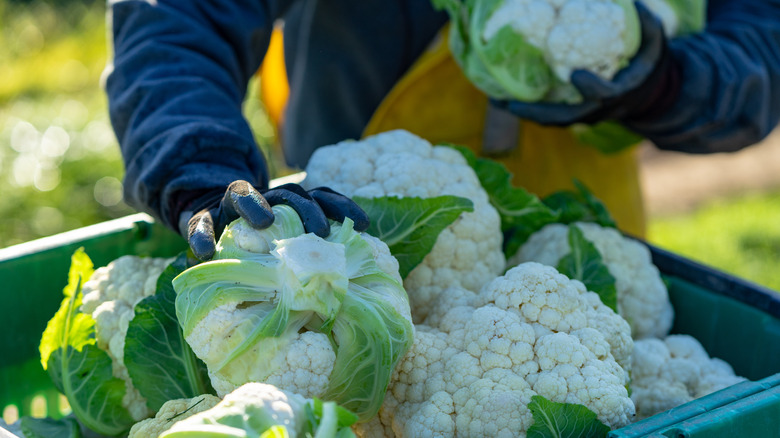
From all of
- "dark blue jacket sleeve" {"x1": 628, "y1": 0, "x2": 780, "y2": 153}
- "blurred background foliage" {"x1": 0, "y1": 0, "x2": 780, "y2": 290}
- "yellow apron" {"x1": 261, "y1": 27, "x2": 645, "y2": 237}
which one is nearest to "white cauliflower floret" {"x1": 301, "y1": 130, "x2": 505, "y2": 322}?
"yellow apron" {"x1": 261, "y1": 27, "x2": 645, "y2": 237}

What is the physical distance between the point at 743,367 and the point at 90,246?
146 centimetres

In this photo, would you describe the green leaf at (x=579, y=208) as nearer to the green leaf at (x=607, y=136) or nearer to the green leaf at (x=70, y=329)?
the green leaf at (x=607, y=136)

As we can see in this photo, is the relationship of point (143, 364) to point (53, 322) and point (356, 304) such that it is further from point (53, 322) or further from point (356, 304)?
point (356, 304)

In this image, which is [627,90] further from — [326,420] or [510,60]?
[326,420]

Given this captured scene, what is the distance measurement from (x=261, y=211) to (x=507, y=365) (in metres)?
0.45

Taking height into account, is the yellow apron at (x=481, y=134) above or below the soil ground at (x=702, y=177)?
above

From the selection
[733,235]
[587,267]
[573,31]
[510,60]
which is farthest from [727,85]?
[733,235]

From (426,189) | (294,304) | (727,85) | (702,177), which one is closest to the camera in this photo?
(294,304)

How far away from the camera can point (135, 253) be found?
1.80 m

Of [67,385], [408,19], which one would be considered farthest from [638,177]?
[67,385]

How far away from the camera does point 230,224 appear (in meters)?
1.15

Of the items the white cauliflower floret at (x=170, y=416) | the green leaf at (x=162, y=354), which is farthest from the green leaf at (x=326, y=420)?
the green leaf at (x=162, y=354)

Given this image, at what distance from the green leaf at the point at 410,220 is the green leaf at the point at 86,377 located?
0.54m

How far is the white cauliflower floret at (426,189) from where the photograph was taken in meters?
1.45
